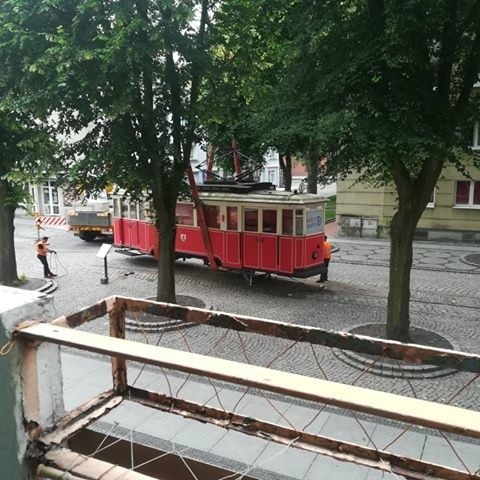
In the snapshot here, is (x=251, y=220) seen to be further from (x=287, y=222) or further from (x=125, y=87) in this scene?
(x=125, y=87)

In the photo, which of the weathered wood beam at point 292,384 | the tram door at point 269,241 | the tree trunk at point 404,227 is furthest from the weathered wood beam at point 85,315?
the tram door at point 269,241

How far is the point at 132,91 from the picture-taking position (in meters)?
9.36

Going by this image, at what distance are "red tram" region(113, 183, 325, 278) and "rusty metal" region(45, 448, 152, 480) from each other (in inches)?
451

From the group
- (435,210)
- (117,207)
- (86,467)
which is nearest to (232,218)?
(117,207)

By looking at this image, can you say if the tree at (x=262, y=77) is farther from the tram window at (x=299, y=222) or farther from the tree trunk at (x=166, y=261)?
the tree trunk at (x=166, y=261)

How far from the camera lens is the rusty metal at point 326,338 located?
9.28 feet

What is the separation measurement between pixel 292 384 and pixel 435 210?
22680 millimetres

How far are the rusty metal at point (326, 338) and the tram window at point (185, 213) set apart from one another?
41.5 ft

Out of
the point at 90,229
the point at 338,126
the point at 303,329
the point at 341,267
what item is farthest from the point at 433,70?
the point at 90,229

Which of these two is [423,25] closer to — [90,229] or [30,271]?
[30,271]

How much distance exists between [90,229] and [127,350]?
22699 millimetres

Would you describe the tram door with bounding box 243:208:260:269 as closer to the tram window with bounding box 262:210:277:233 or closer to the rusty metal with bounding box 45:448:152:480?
the tram window with bounding box 262:210:277:233

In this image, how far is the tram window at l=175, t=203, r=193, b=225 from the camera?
52.3 ft

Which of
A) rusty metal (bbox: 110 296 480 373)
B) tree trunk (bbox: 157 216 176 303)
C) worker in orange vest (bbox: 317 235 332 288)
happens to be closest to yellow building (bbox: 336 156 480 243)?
worker in orange vest (bbox: 317 235 332 288)
